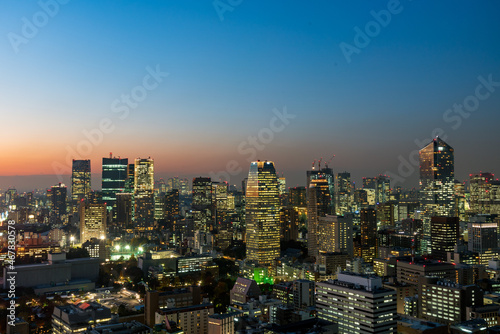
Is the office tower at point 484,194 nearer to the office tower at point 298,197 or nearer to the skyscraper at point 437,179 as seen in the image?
the skyscraper at point 437,179

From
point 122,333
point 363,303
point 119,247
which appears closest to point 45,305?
point 122,333

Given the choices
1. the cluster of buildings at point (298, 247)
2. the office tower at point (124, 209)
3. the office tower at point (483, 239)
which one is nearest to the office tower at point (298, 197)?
the cluster of buildings at point (298, 247)

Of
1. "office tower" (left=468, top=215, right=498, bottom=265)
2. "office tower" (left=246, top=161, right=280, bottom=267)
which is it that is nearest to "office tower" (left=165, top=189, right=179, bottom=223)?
"office tower" (left=246, top=161, right=280, bottom=267)

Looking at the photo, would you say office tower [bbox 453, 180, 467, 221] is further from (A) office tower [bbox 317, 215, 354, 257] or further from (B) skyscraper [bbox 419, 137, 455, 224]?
(A) office tower [bbox 317, 215, 354, 257]

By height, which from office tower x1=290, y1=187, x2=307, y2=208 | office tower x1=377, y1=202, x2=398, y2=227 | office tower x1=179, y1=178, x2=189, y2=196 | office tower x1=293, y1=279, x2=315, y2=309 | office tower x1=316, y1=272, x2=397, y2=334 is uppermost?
office tower x1=179, y1=178, x2=189, y2=196

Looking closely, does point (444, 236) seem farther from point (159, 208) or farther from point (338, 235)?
point (159, 208)
